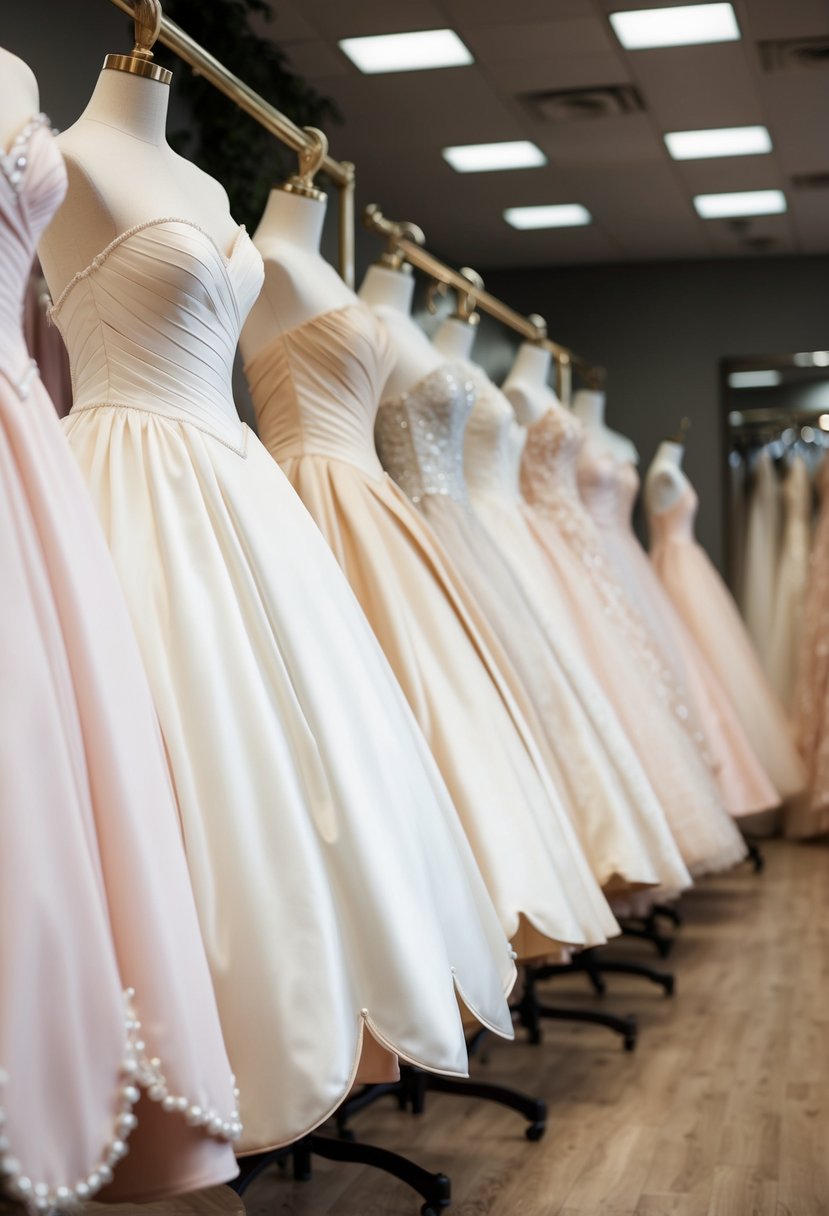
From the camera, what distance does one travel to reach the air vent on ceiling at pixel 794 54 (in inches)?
159

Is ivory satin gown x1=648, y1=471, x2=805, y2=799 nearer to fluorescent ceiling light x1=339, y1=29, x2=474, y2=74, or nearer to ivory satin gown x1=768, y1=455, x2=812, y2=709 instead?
ivory satin gown x1=768, y1=455, x2=812, y2=709

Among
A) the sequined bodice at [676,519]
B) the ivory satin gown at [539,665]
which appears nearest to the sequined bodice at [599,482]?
the sequined bodice at [676,519]

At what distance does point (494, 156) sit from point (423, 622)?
307cm

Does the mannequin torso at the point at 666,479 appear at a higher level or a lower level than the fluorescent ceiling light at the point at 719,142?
lower

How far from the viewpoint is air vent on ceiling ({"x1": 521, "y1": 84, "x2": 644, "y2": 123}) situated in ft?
14.7

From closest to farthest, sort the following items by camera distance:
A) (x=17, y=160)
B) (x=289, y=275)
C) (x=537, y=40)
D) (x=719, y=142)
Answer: (x=17, y=160) < (x=289, y=275) < (x=537, y=40) < (x=719, y=142)

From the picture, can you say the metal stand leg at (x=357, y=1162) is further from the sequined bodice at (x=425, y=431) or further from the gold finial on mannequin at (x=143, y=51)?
the gold finial on mannequin at (x=143, y=51)

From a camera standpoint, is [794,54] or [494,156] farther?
[494,156]

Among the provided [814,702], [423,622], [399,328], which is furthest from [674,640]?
[423,622]

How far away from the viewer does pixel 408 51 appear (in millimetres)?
4129

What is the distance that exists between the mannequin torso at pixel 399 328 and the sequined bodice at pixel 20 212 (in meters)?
1.60

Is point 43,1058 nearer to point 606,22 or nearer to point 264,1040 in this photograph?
point 264,1040

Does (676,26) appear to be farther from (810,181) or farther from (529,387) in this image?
(810,181)

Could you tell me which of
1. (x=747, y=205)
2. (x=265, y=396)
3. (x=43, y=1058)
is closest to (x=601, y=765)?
(x=265, y=396)
